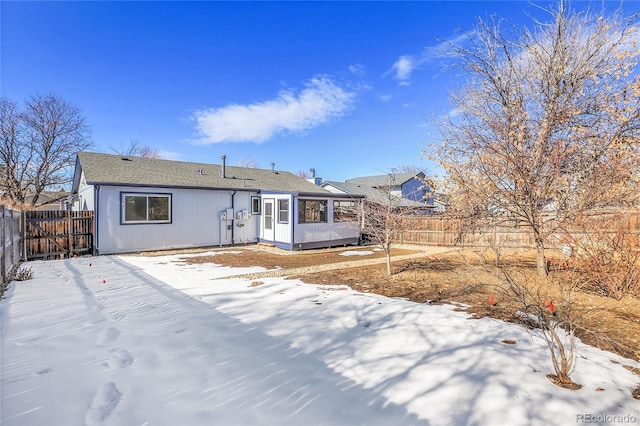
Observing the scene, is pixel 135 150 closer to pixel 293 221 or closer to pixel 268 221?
pixel 268 221

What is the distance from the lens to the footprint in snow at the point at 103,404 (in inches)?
84.8

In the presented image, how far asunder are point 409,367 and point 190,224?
11635 mm

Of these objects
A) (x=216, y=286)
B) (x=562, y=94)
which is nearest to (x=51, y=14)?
(x=216, y=286)

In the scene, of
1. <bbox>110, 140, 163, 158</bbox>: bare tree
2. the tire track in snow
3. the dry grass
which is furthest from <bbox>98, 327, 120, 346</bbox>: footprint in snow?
<bbox>110, 140, 163, 158</bbox>: bare tree

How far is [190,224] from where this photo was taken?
1276cm

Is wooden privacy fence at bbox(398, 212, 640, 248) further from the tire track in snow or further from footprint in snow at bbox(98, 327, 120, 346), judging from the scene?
footprint in snow at bbox(98, 327, 120, 346)

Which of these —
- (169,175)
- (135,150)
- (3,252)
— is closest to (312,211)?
(169,175)

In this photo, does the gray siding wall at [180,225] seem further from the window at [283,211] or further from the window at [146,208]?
the window at [283,211]

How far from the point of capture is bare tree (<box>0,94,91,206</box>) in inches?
867

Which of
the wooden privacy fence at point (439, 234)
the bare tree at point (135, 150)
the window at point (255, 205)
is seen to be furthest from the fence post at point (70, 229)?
the bare tree at point (135, 150)

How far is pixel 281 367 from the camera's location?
3008mm

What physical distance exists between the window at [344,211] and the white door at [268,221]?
2.89 metres

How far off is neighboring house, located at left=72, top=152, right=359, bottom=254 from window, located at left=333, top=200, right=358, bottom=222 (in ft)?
0.25

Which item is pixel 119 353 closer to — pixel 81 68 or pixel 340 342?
pixel 340 342
